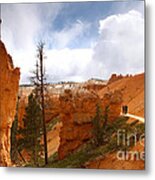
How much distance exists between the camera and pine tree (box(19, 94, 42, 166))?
2.38 m

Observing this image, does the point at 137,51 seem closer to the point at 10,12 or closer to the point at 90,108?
the point at 90,108

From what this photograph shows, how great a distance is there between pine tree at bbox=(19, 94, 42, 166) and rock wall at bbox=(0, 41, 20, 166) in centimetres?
7

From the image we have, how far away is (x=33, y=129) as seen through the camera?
7.85ft

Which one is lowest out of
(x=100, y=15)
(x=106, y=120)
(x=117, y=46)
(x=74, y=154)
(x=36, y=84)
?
(x=74, y=154)

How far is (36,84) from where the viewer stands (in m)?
2.38

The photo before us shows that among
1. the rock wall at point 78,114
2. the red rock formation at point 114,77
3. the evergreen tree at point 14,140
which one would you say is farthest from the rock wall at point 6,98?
the red rock formation at point 114,77

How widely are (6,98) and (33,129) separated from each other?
19cm

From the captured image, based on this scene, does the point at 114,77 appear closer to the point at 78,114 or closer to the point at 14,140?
the point at 78,114

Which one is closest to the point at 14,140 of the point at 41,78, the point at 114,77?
the point at 41,78

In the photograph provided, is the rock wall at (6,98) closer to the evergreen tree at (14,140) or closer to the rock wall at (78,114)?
the evergreen tree at (14,140)

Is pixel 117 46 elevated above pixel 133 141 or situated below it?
above

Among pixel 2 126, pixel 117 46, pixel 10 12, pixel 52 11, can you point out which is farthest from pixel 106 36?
pixel 2 126

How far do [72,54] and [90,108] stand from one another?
26 centimetres

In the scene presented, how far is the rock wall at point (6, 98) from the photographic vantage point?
2398 mm
